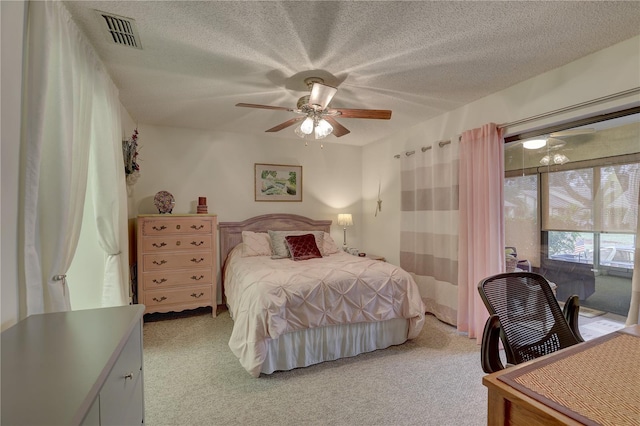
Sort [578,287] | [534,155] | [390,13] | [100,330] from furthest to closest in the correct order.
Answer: [534,155], [578,287], [390,13], [100,330]

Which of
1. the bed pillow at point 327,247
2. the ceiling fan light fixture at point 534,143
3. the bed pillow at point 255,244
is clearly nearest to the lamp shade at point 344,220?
the bed pillow at point 327,247

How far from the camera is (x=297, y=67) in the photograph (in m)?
2.33

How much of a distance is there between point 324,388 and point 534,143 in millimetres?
2872

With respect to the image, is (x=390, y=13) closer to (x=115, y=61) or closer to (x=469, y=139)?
(x=469, y=139)

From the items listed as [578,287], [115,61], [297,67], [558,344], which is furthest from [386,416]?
[115,61]

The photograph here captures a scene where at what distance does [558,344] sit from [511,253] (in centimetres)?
169

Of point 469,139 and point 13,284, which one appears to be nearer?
point 13,284

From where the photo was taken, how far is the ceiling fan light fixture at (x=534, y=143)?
8.80 ft

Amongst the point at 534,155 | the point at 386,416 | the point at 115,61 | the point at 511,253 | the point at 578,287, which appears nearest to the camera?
the point at 386,416

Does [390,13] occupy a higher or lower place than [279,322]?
higher

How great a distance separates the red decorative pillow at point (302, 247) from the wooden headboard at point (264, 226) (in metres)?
0.65

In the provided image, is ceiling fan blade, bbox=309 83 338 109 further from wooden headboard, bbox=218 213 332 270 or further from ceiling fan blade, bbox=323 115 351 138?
wooden headboard, bbox=218 213 332 270

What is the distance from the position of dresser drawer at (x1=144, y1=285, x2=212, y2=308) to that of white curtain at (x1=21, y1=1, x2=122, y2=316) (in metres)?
1.95

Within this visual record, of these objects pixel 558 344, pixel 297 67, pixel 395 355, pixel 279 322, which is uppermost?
pixel 297 67
